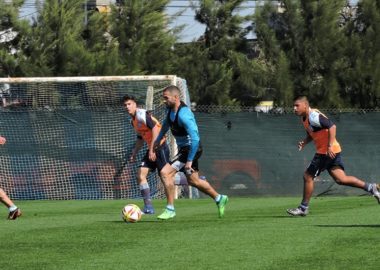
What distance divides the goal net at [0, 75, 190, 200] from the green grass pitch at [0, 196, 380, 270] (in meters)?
8.77

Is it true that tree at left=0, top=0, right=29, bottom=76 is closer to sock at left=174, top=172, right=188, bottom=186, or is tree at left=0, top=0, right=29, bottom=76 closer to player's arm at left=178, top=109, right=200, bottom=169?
sock at left=174, top=172, right=188, bottom=186

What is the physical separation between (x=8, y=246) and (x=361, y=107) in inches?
700

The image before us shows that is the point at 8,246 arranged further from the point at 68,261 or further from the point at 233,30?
the point at 233,30

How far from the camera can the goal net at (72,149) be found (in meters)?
23.5

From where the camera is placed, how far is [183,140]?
1359 centimetres

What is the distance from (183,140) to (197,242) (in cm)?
377

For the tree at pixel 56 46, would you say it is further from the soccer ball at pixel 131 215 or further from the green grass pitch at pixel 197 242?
the soccer ball at pixel 131 215

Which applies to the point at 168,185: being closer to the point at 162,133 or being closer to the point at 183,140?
the point at 183,140

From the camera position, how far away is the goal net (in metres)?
23.5

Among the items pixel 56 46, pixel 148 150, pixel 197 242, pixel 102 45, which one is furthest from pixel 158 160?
pixel 102 45

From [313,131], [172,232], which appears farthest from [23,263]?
[313,131]

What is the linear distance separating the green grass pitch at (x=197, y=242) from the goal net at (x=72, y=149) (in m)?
8.77

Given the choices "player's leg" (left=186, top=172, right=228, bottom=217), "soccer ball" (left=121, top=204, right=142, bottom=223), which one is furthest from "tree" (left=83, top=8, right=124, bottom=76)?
"soccer ball" (left=121, top=204, right=142, bottom=223)

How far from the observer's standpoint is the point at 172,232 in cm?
1127
